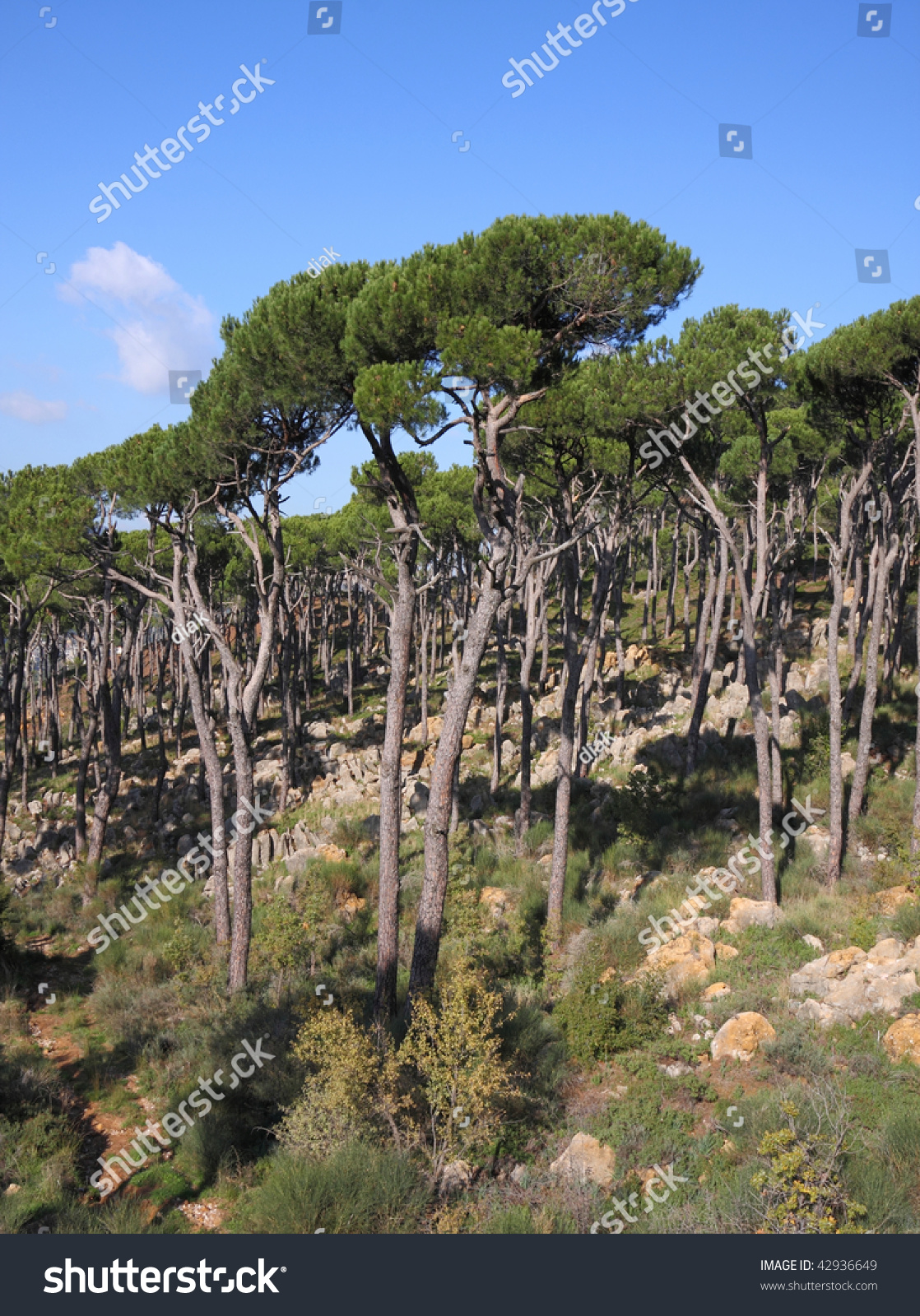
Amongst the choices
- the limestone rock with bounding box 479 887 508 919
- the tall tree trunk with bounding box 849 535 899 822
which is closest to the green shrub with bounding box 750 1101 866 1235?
the limestone rock with bounding box 479 887 508 919

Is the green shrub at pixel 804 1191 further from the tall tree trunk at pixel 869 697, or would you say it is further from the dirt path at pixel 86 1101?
the tall tree trunk at pixel 869 697

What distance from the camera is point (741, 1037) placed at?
374 inches

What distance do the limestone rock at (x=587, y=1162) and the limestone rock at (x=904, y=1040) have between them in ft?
12.1

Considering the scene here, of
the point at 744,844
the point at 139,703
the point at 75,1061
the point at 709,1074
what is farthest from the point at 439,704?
the point at 709,1074

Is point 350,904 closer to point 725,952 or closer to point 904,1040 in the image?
point 725,952

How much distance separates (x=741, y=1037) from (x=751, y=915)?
3702mm

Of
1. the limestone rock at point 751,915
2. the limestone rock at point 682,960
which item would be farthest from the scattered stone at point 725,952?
the limestone rock at point 751,915

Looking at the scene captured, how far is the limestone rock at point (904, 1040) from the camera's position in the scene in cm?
877

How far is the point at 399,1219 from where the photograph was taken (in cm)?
682

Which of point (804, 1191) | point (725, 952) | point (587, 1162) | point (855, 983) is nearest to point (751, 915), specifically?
point (725, 952)

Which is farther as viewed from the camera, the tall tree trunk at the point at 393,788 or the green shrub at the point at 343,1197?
the tall tree trunk at the point at 393,788

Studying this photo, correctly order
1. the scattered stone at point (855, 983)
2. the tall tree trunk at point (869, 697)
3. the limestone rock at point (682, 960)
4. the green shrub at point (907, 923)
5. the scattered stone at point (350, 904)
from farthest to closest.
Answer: the scattered stone at point (350, 904), the tall tree trunk at point (869, 697), the limestone rock at point (682, 960), the green shrub at point (907, 923), the scattered stone at point (855, 983)

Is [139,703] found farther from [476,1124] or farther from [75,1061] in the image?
[476,1124]
